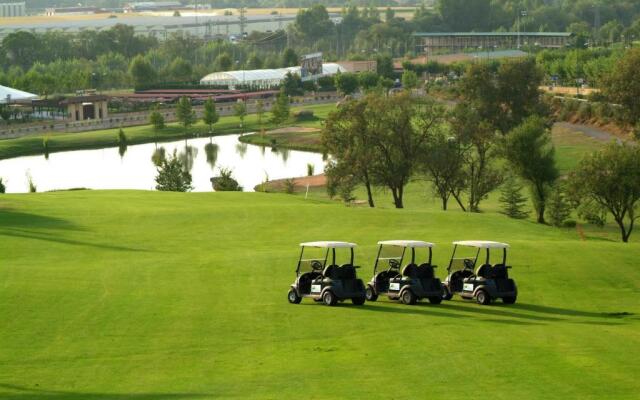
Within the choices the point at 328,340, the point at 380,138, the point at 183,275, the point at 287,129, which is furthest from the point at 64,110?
the point at 328,340

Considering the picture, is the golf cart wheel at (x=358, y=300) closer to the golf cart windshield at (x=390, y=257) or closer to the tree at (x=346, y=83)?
the golf cart windshield at (x=390, y=257)

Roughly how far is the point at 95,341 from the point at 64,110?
10694 cm

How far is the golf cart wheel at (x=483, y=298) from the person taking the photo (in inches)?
1109

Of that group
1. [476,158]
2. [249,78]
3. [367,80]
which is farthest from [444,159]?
[249,78]

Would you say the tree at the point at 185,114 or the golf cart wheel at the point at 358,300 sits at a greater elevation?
the golf cart wheel at the point at 358,300

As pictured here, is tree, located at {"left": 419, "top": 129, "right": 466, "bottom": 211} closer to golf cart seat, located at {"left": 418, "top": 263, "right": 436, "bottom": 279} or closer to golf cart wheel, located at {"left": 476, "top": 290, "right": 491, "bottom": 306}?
golf cart wheel, located at {"left": 476, "top": 290, "right": 491, "bottom": 306}

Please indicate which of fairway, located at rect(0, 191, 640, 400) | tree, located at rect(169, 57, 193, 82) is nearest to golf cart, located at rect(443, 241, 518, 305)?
fairway, located at rect(0, 191, 640, 400)

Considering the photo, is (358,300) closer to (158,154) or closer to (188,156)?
(188,156)

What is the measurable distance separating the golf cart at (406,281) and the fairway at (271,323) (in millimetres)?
320

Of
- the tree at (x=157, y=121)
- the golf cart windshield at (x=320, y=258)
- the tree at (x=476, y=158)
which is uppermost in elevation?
the golf cart windshield at (x=320, y=258)

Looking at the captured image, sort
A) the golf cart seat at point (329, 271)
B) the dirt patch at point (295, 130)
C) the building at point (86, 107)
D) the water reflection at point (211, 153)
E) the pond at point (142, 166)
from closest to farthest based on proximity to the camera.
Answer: the golf cart seat at point (329, 271), the pond at point (142, 166), the water reflection at point (211, 153), the dirt patch at point (295, 130), the building at point (86, 107)

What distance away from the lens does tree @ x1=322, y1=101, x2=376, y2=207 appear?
6247cm

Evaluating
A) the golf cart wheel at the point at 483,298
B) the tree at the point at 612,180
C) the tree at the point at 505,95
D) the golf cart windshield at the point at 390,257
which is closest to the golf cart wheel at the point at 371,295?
the golf cart windshield at the point at 390,257

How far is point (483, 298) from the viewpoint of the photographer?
28219 millimetres
